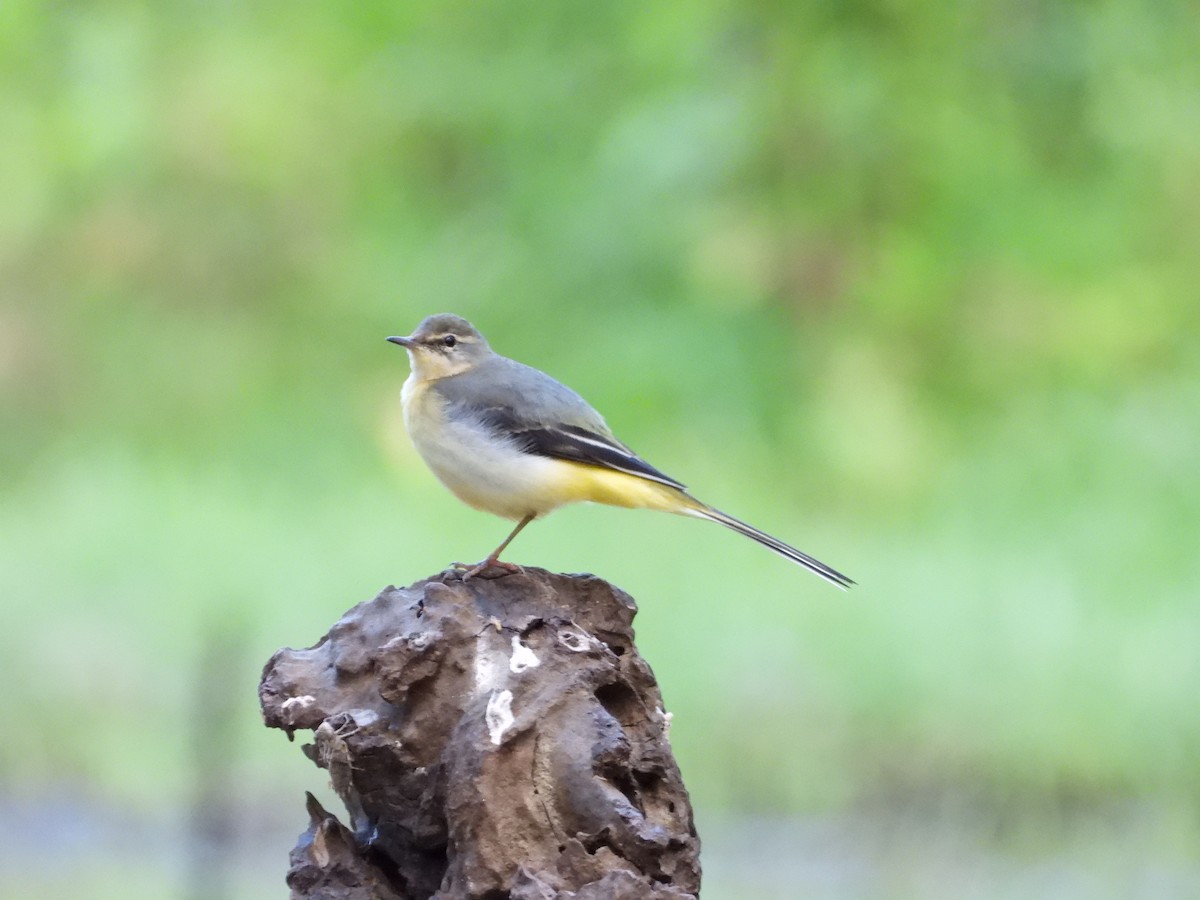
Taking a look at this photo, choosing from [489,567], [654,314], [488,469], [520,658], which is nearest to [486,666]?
[520,658]

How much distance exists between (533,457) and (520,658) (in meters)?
0.74

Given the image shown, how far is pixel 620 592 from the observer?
7.50ft

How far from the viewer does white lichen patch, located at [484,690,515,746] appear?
6.70 ft

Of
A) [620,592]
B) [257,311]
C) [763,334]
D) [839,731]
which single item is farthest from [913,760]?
[257,311]

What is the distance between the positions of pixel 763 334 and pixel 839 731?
8.76 feet

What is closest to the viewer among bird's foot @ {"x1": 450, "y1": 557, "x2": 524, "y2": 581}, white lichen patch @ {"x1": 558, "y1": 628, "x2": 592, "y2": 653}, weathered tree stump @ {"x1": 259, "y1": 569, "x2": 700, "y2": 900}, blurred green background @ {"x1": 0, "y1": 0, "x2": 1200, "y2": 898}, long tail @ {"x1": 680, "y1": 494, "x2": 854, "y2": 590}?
weathered tree stump @ {"x1": 259, "y1": 569, "x2": 700, "y2": 900}

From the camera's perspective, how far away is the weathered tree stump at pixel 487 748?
2.02 m

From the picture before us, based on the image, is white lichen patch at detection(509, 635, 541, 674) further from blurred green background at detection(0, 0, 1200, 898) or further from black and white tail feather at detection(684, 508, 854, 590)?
blurred green background at detection(0, 0, 1200, 898)

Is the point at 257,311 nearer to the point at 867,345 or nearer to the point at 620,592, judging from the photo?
the point at 867,345

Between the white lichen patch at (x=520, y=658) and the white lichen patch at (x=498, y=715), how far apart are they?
42 mm

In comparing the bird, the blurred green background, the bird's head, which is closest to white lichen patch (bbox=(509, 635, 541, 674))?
the bird

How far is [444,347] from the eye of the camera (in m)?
3.15

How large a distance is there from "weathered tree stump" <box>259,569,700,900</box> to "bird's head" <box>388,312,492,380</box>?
908 mm

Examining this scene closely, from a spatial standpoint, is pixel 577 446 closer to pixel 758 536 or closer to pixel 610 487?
pixel 610 487
